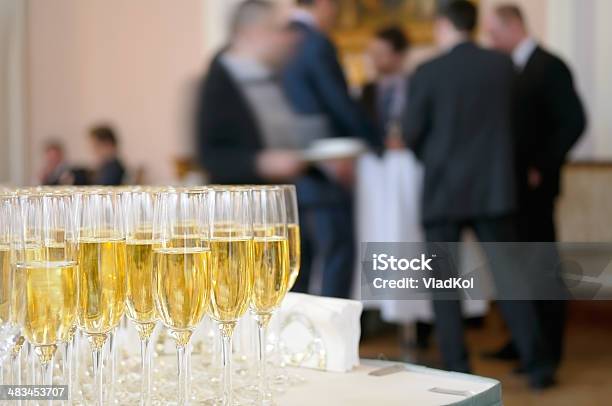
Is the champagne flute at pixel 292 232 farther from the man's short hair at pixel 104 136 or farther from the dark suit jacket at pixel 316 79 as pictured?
the man's short hair at pixel 104 136

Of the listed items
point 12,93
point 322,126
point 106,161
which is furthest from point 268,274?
point 12,93

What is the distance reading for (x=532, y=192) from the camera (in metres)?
3.74

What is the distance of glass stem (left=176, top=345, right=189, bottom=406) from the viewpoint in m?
0.98

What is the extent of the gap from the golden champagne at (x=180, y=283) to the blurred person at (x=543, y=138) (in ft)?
9.07

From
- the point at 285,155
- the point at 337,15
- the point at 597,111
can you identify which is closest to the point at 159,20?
the point at 337,15

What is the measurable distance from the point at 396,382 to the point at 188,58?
511cm

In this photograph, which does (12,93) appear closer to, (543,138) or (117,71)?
(117,71)

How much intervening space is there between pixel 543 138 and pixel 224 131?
118 cm

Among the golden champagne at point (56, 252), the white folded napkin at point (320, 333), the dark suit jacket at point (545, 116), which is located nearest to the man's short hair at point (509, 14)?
the dark suit jacket at point (545, 116)

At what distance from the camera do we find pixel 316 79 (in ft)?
13.5

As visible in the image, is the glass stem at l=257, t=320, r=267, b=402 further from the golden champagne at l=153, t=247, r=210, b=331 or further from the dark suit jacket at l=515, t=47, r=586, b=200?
the dark suit jacket at l=515, t=47, r=586, b=200

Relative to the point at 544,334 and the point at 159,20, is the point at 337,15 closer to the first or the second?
the point at 159,20

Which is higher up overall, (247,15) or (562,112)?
(247,15)

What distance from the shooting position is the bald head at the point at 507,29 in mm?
4059
